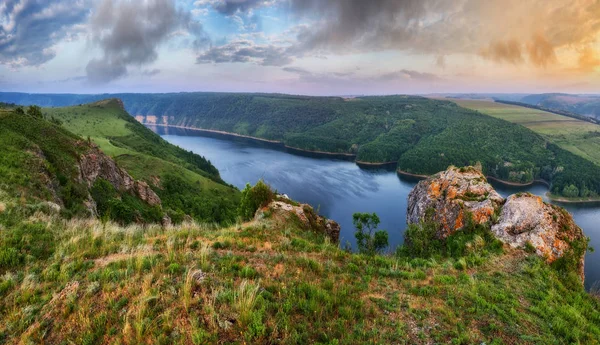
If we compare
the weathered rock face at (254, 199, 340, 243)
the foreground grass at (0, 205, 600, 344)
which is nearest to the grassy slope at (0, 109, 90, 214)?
the foreground grass at (0, 205, 600, 344)

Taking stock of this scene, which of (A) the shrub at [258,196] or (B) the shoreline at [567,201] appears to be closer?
(A) the shrub at [258,196]

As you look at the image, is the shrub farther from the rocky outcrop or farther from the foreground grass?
the rocky outcrop

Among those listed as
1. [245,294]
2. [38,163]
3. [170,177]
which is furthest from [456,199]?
[170,177]

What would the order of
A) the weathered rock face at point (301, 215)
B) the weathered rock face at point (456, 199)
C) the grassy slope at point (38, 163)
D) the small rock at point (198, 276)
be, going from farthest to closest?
the weathered rock face at point (456, 199)
the weathered rock face at point (301, 215)
the grassy slope at point (38, 163)
the small rock at point (198, 276)

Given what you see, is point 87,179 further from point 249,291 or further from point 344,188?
point 344,188

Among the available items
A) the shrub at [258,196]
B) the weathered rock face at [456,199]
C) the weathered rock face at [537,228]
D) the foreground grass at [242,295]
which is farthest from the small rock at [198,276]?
the weathered rock face at [456,199]

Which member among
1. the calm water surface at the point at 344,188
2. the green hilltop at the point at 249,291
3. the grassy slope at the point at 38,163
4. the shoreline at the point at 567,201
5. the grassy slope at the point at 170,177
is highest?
the grassy slope at the point at 38,163

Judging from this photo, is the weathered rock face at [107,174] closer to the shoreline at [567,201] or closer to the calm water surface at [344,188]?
the calm water surface at [344,188]
